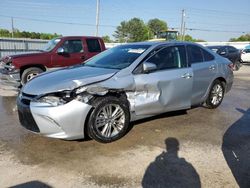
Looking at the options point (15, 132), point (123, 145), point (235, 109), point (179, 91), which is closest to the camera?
point (123, 145)

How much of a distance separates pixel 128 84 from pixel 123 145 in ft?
3.28

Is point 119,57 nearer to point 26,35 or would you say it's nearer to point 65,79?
point 65,79

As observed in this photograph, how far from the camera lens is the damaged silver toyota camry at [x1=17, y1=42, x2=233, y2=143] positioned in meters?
4.14

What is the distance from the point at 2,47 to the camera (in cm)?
1881

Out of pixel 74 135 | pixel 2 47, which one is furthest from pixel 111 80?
pixel 2 47

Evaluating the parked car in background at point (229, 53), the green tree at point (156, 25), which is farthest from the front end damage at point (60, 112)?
the green tree at point (156, 25)

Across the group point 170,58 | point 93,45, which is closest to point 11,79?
point 93,45

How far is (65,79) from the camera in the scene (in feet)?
14.6

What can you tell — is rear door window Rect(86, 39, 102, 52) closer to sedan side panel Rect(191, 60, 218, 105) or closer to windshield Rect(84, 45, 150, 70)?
windshield Rect(84, 45, 150, 70)

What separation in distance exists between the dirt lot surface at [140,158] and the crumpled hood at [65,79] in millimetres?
880

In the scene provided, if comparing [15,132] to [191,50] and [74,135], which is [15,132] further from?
[191,50]

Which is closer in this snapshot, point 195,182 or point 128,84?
point 195,182

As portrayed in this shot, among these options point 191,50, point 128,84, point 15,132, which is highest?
point 191,50

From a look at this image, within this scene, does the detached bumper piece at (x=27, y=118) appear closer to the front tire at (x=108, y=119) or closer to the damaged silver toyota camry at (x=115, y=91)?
the damaged silver toyota camry at (x=115, y=91)
